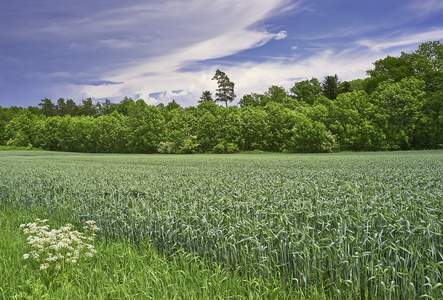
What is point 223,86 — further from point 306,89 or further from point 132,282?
point 132,282

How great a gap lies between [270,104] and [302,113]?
7422mm

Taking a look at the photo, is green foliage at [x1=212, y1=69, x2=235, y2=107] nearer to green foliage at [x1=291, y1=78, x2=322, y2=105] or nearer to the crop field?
green foliage at [x1=291, y1=78, x2=322, y2=105]

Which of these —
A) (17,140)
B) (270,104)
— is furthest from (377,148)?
(17,140)

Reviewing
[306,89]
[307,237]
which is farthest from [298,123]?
[307,237]

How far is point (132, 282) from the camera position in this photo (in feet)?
14.7

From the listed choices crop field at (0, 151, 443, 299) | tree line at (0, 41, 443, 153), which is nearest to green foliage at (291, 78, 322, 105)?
tree line at (0, 41, 443, 153)

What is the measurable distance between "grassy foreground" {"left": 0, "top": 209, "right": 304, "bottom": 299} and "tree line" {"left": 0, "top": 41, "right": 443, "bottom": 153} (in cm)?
5053

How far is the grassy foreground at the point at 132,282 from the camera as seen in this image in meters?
4.09

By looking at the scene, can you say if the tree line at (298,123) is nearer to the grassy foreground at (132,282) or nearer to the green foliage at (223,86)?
the green foliage at (223,86)

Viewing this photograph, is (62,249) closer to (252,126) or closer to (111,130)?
(252,126)

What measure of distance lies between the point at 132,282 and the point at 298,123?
178 ft

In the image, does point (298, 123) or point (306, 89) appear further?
point (306, 89)

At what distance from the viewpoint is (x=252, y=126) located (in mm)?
62906

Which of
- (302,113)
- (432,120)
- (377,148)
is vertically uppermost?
(302,113)
